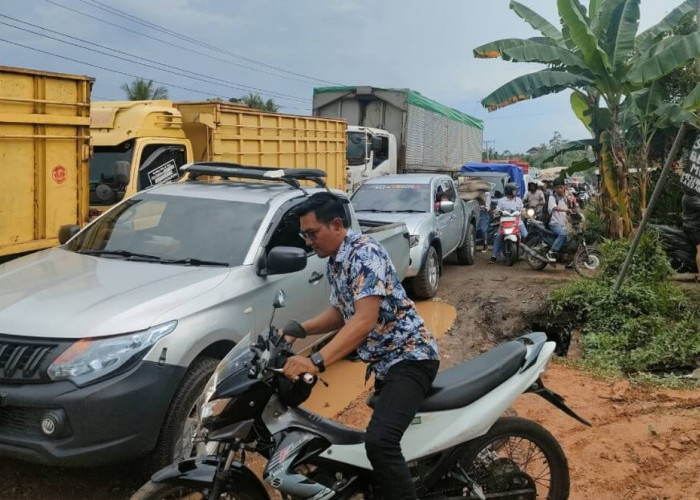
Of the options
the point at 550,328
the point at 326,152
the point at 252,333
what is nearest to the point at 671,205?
the point at 550,328

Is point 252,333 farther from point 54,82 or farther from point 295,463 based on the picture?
point 54,82

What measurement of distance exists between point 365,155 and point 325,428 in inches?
568

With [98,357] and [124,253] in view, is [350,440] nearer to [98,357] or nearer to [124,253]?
[98,357]

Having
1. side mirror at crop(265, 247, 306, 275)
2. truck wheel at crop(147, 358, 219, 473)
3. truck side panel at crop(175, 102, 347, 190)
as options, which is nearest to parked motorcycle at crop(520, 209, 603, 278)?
truck side panel at crop(175, 102, 347, 190)

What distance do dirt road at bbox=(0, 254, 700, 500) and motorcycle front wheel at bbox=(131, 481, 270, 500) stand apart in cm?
121

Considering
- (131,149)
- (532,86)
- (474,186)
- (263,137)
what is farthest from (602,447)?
(474,186)

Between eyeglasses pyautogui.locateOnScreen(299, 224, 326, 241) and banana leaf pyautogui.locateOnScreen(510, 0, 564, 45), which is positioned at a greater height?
banana leaf pyautogui.locateOnScreen(510, 0, 564, 45)

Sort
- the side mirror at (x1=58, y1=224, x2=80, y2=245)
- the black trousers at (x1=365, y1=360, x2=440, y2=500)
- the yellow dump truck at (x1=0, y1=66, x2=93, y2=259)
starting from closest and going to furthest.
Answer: the black trousers at (x1=365, y1=360, x2=440, y2=500), the side mirror at (x1=58, y1=224, x2=80, y2=245), the yellow dump truck at (x1=0, y1=66, x2=93, y2=259)

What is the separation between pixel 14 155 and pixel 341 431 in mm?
5513

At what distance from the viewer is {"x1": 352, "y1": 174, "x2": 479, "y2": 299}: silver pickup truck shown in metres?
8.93

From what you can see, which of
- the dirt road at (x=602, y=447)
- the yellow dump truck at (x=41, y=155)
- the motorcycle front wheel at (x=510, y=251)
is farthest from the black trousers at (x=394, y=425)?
the motorcycle front wheel at (x=510, y=251)

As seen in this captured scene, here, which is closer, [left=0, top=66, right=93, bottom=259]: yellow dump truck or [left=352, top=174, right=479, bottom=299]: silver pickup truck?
[left=0, top=66, right=93, bottom=259]: yellow dump truck

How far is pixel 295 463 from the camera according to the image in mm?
2629

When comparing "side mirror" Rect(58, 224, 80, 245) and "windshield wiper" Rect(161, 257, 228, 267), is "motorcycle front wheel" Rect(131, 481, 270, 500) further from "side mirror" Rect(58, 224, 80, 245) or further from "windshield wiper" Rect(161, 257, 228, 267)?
"side mirror" Rect(58, 224, 80, 245)
